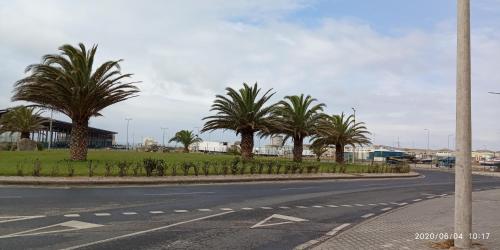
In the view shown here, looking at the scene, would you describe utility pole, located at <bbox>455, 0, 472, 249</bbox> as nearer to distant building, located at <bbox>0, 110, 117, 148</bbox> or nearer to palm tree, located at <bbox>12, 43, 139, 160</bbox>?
palm tree, located at <bbox>12, 43, 139, 160</bbox>

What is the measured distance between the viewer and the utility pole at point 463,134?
868 centimetres

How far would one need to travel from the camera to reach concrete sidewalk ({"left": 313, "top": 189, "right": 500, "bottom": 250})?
9.58 meters

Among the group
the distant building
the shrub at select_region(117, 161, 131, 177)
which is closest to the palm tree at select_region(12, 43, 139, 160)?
the shrub at select_region(117, 161, 131, 177)

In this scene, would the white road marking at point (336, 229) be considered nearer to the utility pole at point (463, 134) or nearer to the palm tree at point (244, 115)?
the utility pole at point (463, 134)

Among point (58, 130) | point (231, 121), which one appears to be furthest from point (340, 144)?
point (58, 130)

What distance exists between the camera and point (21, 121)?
211 ft

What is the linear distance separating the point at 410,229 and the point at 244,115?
3296 cm

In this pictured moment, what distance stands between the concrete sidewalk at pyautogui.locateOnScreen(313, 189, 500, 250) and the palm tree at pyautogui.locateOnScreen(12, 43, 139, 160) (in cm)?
2390

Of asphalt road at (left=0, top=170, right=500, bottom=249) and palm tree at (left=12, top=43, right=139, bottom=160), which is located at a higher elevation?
palm tree at (left=12, top=43, right=139, bottom=160)

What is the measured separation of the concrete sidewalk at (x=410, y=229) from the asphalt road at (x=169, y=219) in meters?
0.64

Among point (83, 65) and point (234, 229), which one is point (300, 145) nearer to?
point (83, 65)

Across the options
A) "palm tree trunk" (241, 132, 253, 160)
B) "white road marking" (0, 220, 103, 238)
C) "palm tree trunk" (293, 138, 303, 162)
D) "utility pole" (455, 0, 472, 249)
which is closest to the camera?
"utility pole" (455, 0, 472, 249)

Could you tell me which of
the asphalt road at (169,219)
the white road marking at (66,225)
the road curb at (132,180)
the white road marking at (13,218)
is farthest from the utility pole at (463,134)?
the road curb at (132,180)

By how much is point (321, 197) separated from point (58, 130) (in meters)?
102
